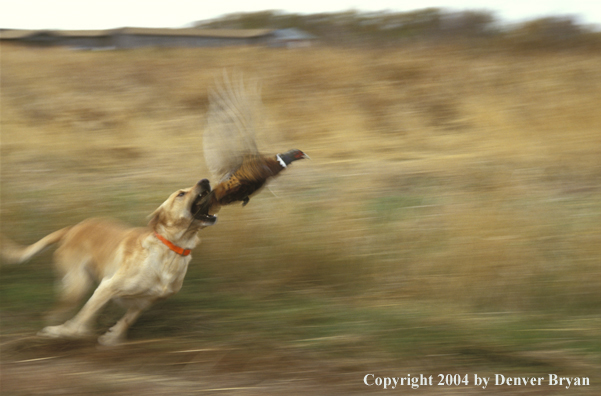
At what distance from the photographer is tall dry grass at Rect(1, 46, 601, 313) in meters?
5.47

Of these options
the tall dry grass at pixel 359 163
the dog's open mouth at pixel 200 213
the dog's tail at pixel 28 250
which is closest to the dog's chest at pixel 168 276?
the dog's open mouth at pixel 200 213

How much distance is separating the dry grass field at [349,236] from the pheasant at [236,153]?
30 cm

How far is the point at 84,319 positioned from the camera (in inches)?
169

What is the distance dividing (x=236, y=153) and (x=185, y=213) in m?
0.57

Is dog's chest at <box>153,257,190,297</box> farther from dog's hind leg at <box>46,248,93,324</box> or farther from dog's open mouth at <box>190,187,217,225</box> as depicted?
dog's hind leg at <box>46,248,93,324</box>

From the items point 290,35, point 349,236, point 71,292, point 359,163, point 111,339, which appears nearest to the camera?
point 111,339

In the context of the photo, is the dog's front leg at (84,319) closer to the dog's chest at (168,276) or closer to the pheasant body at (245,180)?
the dog's chest at (168,276)

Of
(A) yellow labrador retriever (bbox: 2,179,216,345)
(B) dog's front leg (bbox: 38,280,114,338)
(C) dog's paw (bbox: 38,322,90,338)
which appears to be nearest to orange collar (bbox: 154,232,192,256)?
(A) yellow labrador retriever (bbox: 2,179,216,345)

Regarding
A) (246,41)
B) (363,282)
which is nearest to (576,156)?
(363,282)

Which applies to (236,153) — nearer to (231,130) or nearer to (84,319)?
(231,130)

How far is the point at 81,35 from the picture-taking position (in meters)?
17.4

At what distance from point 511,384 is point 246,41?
14864 mm

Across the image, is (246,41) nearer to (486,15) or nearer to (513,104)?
(486,15)

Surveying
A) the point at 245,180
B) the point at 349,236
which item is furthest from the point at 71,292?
the point at 349,236
